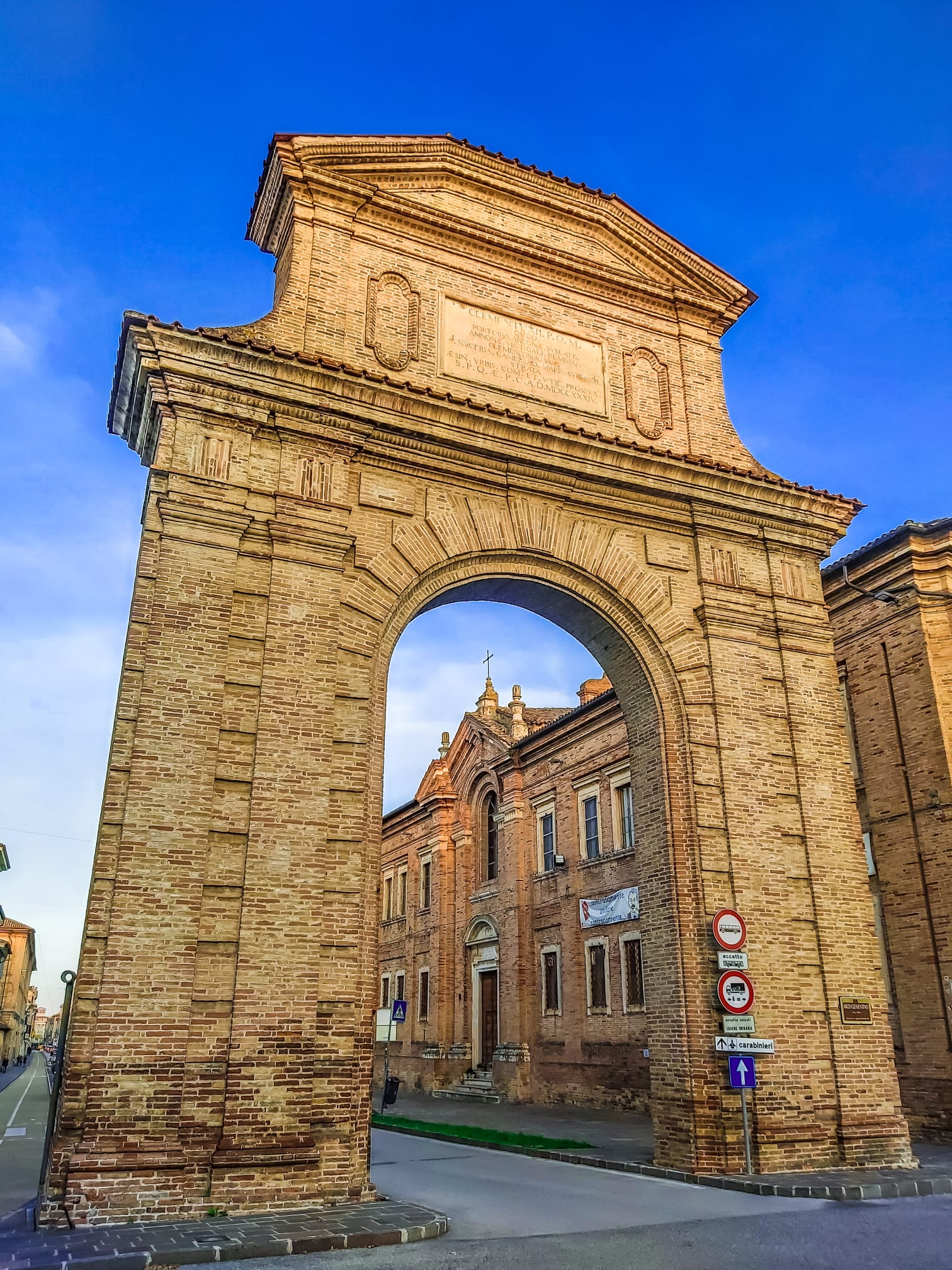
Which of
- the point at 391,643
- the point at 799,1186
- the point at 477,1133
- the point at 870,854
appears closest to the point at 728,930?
the point at 799,1186

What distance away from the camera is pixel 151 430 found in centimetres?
1148

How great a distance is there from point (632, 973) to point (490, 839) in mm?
8499

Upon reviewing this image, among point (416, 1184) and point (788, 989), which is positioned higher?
point (788, 989)

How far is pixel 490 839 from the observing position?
92.4 ft

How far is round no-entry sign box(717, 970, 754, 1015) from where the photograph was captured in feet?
35.9

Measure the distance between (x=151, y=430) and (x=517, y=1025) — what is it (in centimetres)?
1801

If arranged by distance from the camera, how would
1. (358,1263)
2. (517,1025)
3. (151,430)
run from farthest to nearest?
(517,1025), (151,430), (358,1263)

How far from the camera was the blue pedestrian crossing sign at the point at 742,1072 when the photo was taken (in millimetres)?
10555

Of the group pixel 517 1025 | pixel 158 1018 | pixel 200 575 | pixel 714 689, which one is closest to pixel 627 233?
pixel 714 689

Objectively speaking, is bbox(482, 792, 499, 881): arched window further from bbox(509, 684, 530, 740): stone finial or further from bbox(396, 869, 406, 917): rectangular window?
bbox(396, 869, 406, 917): rectangular window

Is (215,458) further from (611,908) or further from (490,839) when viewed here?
(490,839)

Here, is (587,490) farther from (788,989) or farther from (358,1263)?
(358,1263)

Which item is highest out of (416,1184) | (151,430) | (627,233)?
(627,233)

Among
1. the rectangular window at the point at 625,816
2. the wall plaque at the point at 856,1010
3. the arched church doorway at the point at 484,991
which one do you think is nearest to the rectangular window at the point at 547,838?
the arched church doorway at the point at 484,991
